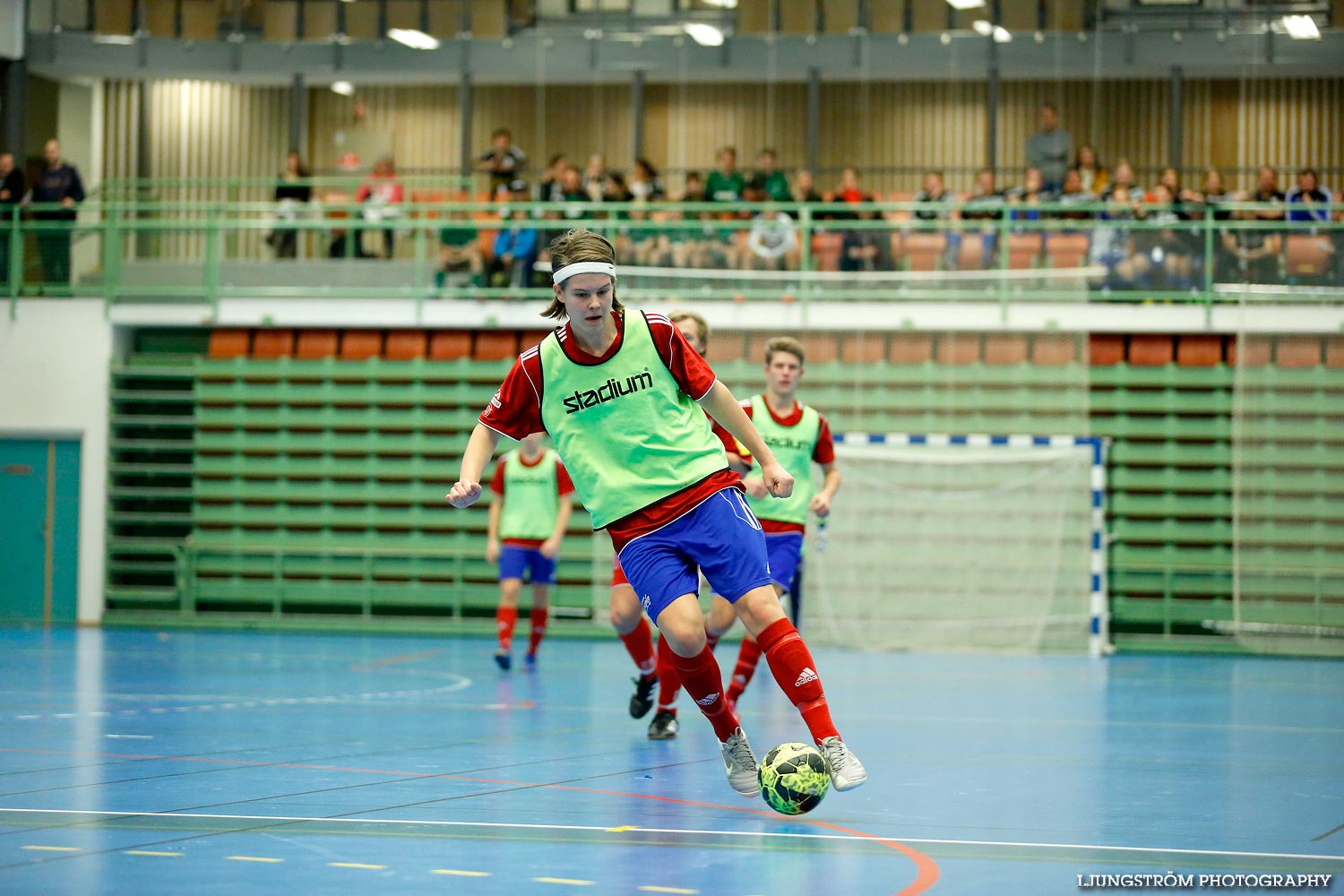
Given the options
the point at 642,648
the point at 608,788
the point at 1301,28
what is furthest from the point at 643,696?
the point at 1301,28

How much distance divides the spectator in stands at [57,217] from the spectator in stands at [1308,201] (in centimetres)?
1495

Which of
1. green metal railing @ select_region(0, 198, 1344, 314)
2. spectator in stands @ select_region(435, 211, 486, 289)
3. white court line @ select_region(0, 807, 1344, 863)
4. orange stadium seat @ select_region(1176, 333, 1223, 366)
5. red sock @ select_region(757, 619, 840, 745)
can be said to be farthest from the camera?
spectator in stands @ select_region(435, 211, 486, 289)

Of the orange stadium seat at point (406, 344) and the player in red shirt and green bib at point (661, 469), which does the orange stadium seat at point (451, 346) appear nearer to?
the orange stadium seat at point (406, 344)

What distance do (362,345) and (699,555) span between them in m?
14.4

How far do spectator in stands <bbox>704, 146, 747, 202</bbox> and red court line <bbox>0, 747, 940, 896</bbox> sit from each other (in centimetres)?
1364

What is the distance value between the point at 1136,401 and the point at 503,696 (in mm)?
9712

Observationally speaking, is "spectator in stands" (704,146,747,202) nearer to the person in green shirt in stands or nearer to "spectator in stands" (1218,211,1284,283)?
the person in green shirt in stands

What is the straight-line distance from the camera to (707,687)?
605 centimetres

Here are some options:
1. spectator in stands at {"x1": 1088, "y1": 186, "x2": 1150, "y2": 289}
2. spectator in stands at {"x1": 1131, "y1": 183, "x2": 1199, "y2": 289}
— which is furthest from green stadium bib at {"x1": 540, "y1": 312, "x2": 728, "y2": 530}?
spectator in stands at {"x1": 1131, "y1": 183, "x2": 1199, "y2": 289}

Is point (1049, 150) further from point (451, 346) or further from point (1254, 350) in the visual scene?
point (451, 346)

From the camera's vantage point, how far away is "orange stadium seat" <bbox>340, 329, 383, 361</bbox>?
19547 millimetres

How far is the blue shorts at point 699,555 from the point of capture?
5902 millimetres

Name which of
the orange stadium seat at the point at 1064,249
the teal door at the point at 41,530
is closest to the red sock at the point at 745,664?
the orange stadium seat at the point at 1064,249

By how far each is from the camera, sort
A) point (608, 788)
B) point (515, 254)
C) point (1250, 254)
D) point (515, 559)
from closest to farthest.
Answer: point (608, 788), point (515, 559), point (1250, 254), point (515, 254)
